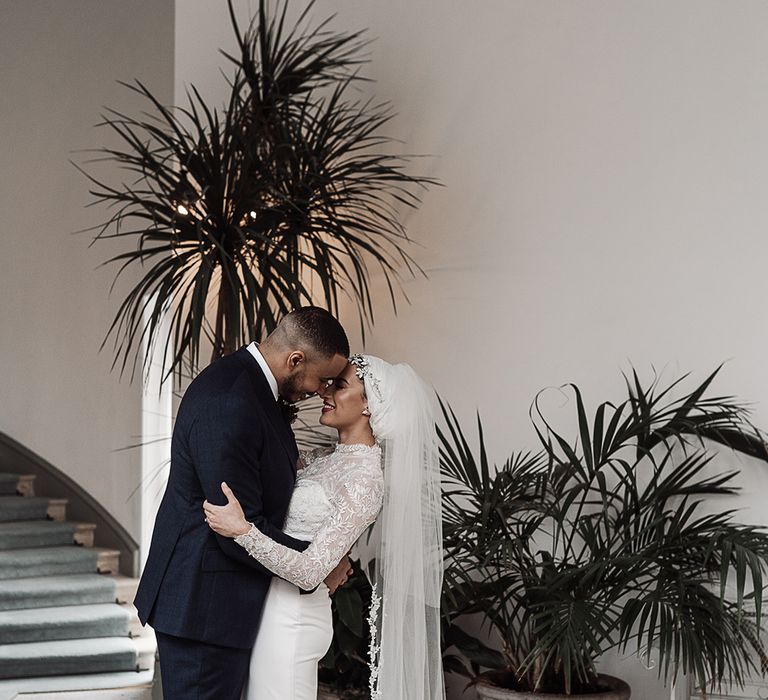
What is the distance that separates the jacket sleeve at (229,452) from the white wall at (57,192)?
525 centimetres

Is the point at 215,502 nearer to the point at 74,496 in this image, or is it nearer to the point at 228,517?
the point at 228,517

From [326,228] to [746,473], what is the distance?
196 cm

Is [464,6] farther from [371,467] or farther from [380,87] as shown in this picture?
[371,467]

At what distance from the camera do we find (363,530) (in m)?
2.76

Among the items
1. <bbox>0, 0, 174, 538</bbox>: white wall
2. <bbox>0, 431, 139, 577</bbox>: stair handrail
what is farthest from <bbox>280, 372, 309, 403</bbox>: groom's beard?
<bbox>0, 0, 174, 538</bbox>: white wall

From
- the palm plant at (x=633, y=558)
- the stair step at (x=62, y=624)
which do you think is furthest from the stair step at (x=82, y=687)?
the palm plant at (x=633, y=558)

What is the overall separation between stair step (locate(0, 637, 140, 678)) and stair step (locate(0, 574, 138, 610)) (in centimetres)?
37

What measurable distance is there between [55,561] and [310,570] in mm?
4409

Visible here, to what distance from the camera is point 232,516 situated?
8.13 ft

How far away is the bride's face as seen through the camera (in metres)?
2.81

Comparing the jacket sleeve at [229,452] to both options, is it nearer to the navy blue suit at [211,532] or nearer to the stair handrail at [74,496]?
the navy blue suit at [211,532]

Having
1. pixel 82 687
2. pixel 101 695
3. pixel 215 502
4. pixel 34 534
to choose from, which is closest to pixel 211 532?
pixel 215 502

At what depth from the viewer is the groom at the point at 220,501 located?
2543 mm

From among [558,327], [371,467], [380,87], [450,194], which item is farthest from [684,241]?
[380,87]
